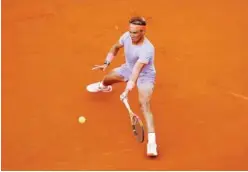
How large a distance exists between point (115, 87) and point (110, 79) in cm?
46

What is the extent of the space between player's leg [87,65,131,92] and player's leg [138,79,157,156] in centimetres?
39

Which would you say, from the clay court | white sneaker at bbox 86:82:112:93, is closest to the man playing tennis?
the clay court

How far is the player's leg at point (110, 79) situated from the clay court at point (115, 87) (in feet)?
0.31

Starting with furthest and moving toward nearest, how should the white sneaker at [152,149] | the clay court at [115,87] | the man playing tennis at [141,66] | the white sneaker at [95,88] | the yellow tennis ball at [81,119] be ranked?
the white sneaker at [95,88]
the yellow tennis ball at [81,119]
the clay court at [115,87]
the white sneaker at [152,149]
the man playing tennis at [141,66]

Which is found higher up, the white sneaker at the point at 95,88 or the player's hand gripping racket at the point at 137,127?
the white sneaker at the point at 95,88

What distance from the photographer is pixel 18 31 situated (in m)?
8.86

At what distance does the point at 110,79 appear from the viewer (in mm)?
7383

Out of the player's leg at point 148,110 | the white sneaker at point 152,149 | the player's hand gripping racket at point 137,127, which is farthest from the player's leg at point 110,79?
the white sneaker at point 152,149

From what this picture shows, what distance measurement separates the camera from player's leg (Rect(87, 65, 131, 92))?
7164mm

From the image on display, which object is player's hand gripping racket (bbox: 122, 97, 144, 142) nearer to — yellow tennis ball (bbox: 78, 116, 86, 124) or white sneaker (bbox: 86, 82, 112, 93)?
yellow tennis ball (bbox: 78, 116, 86, 124)

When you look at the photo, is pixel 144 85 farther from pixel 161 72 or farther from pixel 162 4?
pixel 162 4

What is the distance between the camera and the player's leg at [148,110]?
6.61m

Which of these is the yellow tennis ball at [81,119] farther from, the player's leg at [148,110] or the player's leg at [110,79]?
the player's leg at [148,110]

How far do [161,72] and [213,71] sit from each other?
72cm
